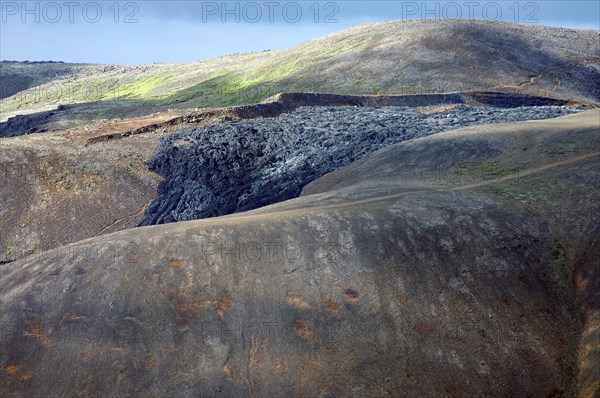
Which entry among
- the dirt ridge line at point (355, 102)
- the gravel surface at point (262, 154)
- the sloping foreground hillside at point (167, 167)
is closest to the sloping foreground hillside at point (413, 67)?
the dirt ridge line at point (355, 102)

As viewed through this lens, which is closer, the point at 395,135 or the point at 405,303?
the point at 405,303

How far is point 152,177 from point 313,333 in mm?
22144

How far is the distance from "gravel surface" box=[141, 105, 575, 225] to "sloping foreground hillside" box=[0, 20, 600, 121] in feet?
83.7

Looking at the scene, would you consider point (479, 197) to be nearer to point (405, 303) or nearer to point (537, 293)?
point (537, 293)

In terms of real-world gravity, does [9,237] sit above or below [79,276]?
below

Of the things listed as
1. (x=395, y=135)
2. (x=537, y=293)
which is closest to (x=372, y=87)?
(x=395, y=135)

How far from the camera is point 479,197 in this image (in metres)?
19.5

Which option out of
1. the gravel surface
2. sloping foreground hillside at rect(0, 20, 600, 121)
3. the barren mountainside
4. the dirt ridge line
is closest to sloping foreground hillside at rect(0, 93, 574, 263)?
the gravel surface

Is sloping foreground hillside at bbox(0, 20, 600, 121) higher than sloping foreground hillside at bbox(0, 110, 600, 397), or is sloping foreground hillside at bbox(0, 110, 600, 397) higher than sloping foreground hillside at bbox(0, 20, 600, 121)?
sloping foreground hillside at bbox(0, 20, 600, 121)

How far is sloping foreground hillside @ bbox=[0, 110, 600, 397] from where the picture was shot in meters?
14.1

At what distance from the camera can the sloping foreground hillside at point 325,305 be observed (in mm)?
14109

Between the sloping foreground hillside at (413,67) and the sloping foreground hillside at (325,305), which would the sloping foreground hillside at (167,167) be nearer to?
the sloping foreground hillside at (325,305)

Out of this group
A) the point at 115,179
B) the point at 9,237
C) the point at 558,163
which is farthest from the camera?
the point at 115,179

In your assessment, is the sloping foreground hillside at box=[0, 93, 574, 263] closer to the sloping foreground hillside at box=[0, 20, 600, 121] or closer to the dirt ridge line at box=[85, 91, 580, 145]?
the dirt ridge line at box=[85, 91, 580, 145]
